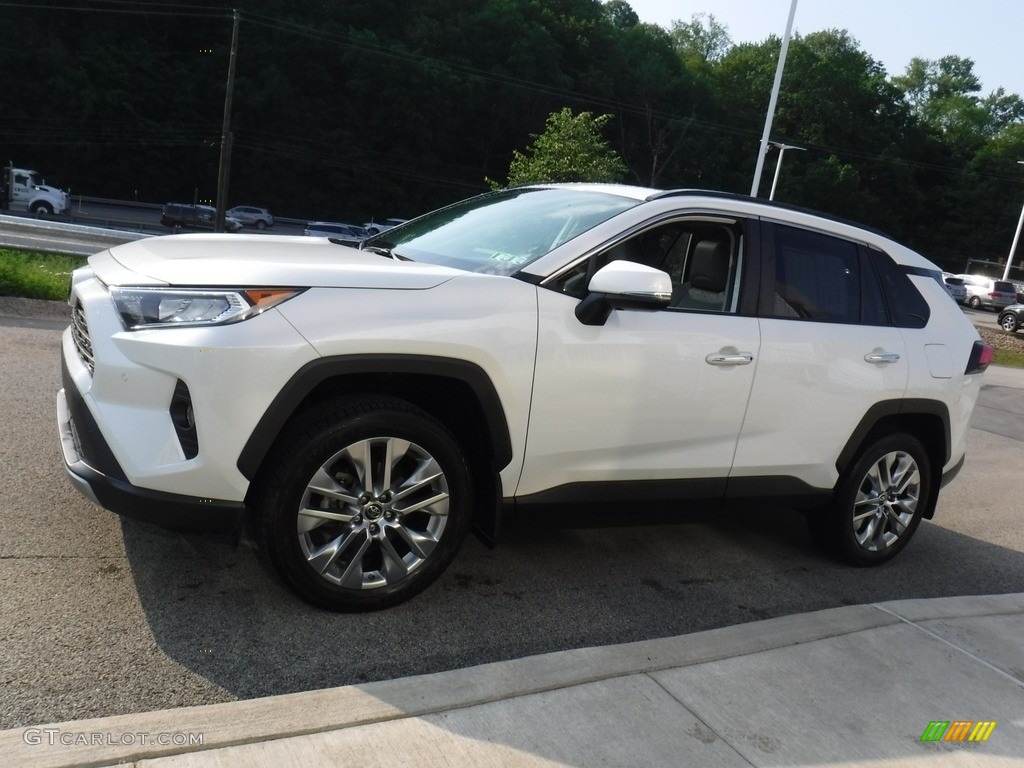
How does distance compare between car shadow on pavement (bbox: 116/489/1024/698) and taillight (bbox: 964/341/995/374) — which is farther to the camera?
taillight (bbox: 964/341/995/374)

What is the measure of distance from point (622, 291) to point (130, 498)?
1.95 meters

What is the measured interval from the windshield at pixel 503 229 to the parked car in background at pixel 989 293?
49990 mm

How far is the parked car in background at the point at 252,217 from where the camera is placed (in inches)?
2047

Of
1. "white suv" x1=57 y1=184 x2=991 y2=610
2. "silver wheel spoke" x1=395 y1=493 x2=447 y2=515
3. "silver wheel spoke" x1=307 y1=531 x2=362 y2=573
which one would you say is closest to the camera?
"white suv" x1=57 y1=184 x2=991 y2=610

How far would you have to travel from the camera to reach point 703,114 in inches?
3214

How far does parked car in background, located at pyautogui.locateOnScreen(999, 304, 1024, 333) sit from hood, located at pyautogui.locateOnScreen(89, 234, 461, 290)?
34105 mm

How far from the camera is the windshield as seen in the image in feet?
13.2

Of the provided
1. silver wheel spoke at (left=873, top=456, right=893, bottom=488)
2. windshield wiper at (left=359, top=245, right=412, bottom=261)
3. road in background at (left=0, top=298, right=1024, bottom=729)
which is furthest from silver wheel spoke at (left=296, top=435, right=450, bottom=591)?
silver wheel spoke at (left=873, top=456, right=893, bottom=488)

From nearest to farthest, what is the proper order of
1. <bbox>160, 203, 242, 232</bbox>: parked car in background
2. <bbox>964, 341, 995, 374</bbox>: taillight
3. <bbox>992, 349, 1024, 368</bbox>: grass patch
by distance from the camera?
1. <bbox>964, 341, 995, 374</bbox>: taillight
2. <bbox>992, 349, 1024, 368</bbox>: grass patch
3. <bbox>160, 203, 242, 232</bbox>: parked car in background

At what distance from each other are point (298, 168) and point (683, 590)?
63.8m

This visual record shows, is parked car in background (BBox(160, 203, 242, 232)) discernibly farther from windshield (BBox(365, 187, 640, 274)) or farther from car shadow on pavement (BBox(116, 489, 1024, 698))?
car shadow on pavement (BBox(116, 489, 1024, 698))

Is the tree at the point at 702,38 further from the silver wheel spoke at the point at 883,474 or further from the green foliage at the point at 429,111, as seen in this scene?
the silver wheel spoke at the point at 883,474

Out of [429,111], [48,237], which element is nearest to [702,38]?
[429,111]

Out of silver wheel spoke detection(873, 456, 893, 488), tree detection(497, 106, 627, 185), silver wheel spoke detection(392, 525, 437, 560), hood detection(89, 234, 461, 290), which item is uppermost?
tree detection(497, 106, 627, 185)
